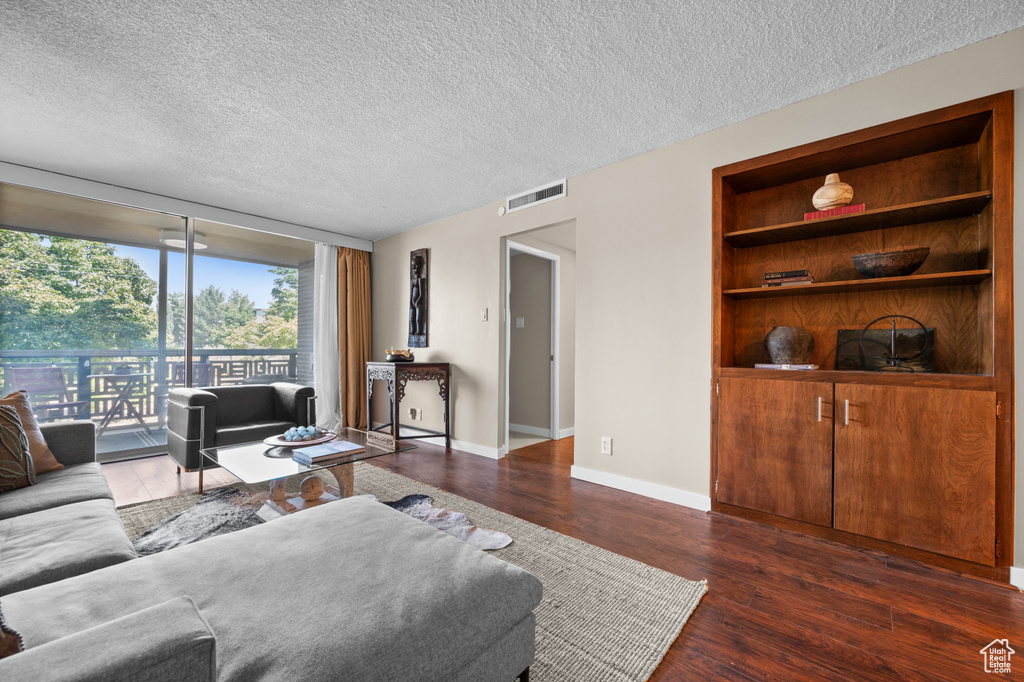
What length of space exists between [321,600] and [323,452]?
1538 mm

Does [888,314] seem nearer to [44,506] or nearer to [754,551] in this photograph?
[754,551]

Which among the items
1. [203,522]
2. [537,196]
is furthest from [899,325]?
[203,522]

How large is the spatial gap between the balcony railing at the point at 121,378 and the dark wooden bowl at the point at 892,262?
5.18m

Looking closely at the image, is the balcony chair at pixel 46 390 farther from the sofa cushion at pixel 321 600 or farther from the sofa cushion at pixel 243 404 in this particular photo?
the sofa cushion at pixel 321 600

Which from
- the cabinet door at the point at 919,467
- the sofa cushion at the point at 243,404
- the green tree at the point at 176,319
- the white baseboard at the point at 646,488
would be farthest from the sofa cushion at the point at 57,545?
the cabinet door at the point at 919,467

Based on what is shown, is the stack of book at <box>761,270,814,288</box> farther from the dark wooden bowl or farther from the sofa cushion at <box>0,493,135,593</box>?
the sofa cushion at <box>0,493,135,593</box>

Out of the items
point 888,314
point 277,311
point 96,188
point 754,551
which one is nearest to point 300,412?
point 277,311

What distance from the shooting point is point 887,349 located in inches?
89.6

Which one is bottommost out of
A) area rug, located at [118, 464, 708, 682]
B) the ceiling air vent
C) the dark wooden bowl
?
area rug, located at [118, 464, 708, 682]

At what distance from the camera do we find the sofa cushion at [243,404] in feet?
11.8

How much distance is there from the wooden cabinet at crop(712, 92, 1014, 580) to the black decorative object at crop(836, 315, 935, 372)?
0.04 metres

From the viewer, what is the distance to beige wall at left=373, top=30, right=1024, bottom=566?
2.13 m

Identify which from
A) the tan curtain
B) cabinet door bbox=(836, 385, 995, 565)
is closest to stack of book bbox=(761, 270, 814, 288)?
cabinet door bbox=(836, 385, 995, 565)

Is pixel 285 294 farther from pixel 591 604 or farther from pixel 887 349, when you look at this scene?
pixel 887 349
